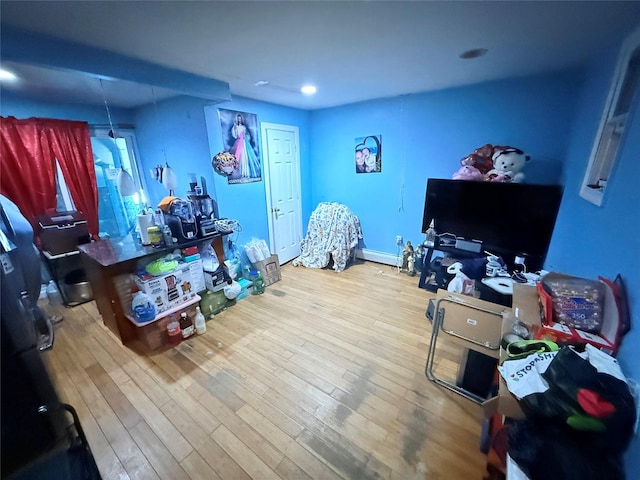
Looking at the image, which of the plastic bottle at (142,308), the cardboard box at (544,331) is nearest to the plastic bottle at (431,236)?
the cardboard box at (544,331)

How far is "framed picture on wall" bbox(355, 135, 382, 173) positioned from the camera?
3357 millimetres

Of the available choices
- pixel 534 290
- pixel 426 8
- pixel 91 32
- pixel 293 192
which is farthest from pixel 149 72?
pixel 534 290

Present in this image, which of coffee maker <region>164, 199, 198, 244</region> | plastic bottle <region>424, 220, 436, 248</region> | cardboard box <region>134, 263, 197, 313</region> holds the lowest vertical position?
cardboard box <region>134, 263, 197, 313</region>

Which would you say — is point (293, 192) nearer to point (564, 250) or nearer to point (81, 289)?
point (81, 289)

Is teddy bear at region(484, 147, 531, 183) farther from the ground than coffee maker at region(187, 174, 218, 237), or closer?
farther from the ground

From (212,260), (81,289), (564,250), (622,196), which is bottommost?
(81,289)

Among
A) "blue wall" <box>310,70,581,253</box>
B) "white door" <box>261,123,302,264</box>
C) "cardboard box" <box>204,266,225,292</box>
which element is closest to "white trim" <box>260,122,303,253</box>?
"white door" <box>261,123,302,264</box>

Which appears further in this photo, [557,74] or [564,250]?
[557,74]

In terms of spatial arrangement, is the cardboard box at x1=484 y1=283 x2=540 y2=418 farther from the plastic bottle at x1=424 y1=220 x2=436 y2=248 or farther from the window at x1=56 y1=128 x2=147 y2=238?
the window at x1=56 y1=128 x2=147 y2=238

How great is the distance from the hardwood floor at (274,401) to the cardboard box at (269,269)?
0.68 metres

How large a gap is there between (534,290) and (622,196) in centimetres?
66

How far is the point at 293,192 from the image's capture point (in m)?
3.79

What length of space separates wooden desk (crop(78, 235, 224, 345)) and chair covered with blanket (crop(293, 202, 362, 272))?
1.79 meters

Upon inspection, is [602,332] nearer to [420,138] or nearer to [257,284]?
[420,138]
